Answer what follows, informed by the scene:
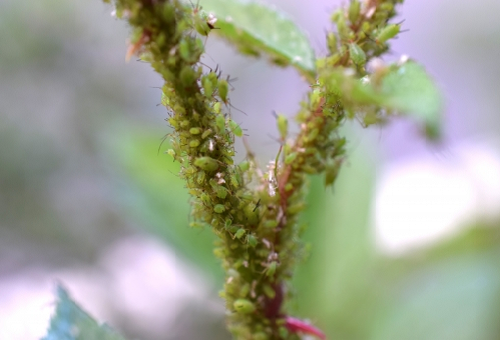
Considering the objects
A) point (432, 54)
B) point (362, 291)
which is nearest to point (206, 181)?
point (362, 291)

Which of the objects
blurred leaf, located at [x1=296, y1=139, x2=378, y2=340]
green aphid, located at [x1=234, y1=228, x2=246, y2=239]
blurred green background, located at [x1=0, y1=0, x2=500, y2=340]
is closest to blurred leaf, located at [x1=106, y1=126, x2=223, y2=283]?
blurred green background, located at [x1=0, y1=0, x2=500, y2=340]

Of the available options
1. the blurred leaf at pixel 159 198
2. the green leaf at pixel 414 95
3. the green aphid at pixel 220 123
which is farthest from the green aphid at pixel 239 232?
the blurred leaf at pixel 159 198

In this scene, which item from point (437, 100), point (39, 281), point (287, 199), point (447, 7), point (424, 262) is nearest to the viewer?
point (437, 100)

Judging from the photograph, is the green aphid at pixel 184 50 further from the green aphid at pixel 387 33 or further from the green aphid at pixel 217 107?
the green aphid at pixel 387 33

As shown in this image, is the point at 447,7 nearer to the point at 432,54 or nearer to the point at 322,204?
the point at 432,54

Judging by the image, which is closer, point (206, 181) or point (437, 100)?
point (437, 100)

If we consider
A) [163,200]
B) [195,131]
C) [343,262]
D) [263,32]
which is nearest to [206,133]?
[195,131]


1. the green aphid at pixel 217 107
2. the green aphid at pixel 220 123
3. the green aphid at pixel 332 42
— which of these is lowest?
the green aphid at pixel 220 123

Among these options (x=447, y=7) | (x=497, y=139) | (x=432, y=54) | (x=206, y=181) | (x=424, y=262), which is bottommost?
(x=206, y=181)
